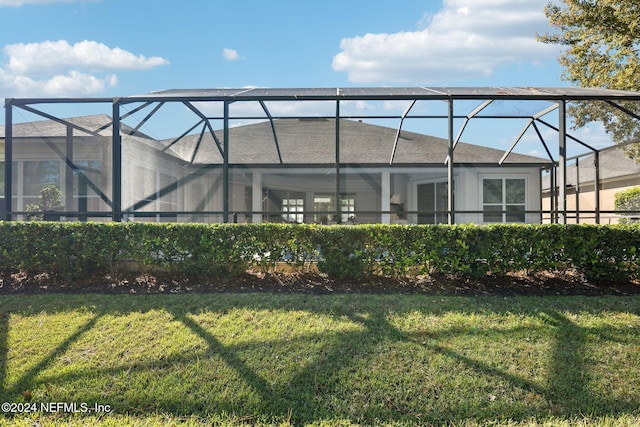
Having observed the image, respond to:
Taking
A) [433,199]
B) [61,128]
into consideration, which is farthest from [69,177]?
[433,199]

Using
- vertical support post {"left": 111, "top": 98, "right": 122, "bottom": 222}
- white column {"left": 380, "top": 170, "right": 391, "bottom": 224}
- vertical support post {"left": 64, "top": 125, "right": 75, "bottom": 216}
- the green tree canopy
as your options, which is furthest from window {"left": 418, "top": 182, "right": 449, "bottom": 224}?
vertical support post {"left": 64, "top": 125, "right": 75, "bottom": 216}

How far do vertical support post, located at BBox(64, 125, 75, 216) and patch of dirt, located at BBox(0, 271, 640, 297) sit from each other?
8.06 ft

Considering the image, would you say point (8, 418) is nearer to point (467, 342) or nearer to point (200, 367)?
point (200, 367)

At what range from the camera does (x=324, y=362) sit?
347cm

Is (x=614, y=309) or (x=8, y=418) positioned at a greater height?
(x=614, y=309)

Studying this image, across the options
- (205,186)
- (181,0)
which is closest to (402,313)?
(205,186)

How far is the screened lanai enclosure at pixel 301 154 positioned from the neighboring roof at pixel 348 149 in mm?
40

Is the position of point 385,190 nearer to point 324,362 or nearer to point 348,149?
point 348,149

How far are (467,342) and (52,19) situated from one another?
11440 millimetres

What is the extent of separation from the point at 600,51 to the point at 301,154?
27.6 feet

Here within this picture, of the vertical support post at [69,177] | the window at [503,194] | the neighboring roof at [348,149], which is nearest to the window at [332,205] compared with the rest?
the neighboring roof at [348,149]

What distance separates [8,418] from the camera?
2943 millimetres

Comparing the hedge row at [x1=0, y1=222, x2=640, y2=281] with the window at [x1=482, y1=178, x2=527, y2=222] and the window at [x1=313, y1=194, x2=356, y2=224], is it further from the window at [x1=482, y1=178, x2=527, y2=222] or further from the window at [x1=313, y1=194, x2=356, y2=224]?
the window at [x1=482, y1=178, x2=527, y2=222]

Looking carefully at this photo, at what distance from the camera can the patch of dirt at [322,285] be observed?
5.32 m
